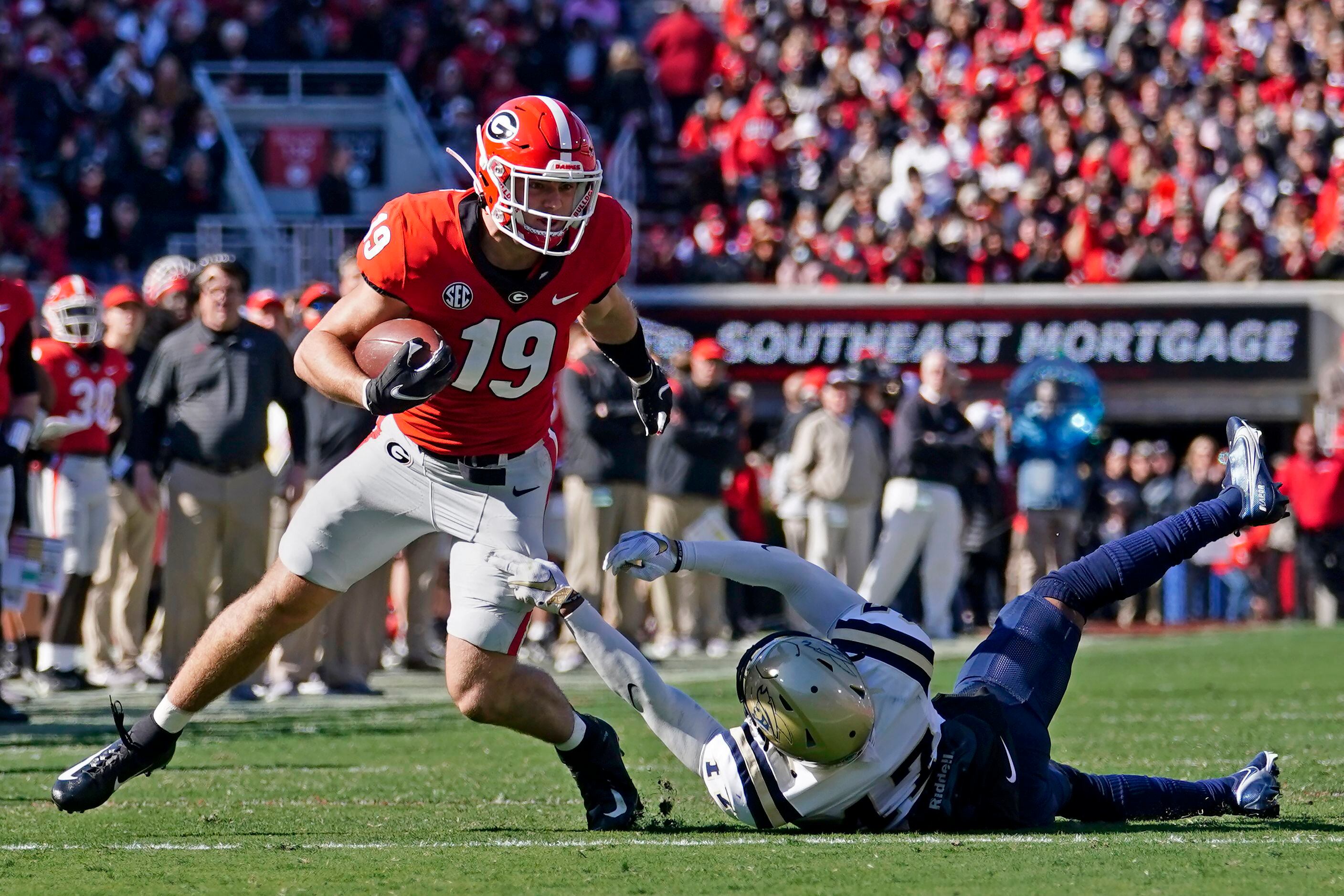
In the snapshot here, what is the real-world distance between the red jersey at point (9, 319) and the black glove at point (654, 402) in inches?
129

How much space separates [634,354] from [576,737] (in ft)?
3.87

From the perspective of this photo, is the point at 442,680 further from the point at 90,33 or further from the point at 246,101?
the point at 90,33

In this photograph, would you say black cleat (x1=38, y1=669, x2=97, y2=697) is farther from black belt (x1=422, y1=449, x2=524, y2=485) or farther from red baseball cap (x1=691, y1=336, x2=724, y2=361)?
black belt (x1=422, y1=449, x2=524, y2=485)

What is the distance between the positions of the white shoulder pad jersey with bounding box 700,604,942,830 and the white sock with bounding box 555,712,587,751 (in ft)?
1.65

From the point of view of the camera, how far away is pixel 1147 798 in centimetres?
493

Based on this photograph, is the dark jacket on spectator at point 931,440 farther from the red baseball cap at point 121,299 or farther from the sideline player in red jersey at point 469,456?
the sideline player in red jersey at point 469,456

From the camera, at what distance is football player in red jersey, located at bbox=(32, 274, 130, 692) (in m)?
9.49

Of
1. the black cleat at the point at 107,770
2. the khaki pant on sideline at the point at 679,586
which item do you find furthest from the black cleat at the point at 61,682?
the black cleat at the point at 107,770

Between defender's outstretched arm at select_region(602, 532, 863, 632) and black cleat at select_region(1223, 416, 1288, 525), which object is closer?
defender's outstretched arm at select_region(602, 532, 863, 632)

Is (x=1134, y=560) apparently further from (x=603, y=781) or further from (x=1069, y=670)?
(x=603, y=781)

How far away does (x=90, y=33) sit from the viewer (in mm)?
18906

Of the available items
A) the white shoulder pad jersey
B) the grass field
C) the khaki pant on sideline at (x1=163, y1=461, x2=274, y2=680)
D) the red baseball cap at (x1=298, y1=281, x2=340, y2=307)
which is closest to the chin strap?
the khaki pant on sideline at (x1=163, y1=461, x2=274, y2=680)

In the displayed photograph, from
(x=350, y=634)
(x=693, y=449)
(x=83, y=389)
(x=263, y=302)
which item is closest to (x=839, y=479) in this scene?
(x=693, y=449)

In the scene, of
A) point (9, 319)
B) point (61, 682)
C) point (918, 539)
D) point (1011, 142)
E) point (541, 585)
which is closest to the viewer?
point (541, 585)
